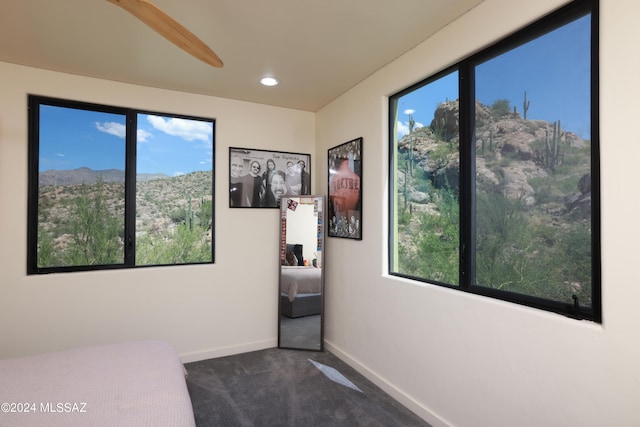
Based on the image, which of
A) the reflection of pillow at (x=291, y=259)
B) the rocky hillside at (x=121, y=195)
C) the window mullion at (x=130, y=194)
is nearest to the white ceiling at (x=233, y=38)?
the window mullion at (x=130, y=194)

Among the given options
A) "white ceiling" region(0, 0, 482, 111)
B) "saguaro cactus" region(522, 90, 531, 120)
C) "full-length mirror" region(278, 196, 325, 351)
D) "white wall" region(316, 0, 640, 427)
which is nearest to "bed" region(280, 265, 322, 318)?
"full-length mirror" region(278, 196, 325, 351)

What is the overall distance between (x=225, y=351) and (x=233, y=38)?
9.08 ft

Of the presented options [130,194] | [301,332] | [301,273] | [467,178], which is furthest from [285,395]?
[130,194]

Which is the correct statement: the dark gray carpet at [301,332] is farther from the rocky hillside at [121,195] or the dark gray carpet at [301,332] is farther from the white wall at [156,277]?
the rocky hillside at [121,195]

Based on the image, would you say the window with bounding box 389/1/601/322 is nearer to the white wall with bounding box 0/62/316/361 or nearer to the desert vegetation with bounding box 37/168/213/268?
the white wall with bounding box 0/62/316/361

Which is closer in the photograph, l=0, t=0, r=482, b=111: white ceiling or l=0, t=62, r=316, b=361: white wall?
l=0, t=0, r=482, b=111: white ceiling

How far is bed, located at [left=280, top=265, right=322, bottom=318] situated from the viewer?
3.48 meters

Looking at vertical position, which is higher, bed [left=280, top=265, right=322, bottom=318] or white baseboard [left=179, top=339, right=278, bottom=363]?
bed [left=280, top=265, right=322, bottom=318]

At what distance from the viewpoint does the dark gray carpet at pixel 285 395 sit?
2256mm

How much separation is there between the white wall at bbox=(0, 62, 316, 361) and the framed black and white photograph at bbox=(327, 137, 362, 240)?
554 millimetres

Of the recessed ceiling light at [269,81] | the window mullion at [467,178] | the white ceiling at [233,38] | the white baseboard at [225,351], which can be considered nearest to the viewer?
the white ceiling at [233,38]

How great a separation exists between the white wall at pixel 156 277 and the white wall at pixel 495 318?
34.4 inches

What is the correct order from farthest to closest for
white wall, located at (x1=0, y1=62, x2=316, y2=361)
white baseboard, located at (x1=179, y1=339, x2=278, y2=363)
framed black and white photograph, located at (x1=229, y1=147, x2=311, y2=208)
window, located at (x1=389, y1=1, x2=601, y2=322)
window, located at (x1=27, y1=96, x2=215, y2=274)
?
1. framed black and white photograph, located at (x1=229, y1=147, x2=311, y2=208)
2. white baseboard, located at (x1=179, y1=339, x2=278, y2=363)
3. window, located at (x1=27, y1=96, x2=215, y2=274)
4. white wall, located at (x1=0, y1=62, x2=316, y2=361)
5. window, located at (x1=389, y1=1, x2=601, y2=322)

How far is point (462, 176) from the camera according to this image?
2070 mm
